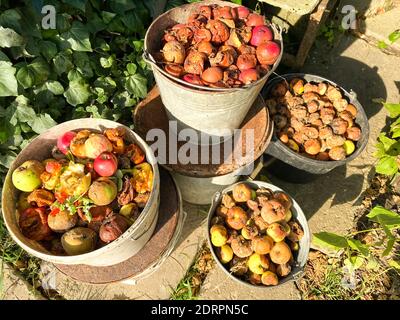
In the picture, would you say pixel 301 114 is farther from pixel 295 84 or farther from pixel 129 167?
pixel 129 167

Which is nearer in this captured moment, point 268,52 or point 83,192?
point 83,192

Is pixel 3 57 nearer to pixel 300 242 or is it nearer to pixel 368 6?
pixel 300 242

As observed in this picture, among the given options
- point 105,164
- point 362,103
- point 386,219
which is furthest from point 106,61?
point 362,103

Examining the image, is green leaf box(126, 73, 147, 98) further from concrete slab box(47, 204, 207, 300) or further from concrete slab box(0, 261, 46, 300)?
concrete slab box(0, 261, 46, 300)

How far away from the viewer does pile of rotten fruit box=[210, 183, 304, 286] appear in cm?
228

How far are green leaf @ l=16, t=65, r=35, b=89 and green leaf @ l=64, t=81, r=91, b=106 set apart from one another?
0.87 feet

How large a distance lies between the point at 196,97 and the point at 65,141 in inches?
29.2

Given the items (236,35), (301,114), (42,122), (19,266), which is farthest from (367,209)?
(19,266)

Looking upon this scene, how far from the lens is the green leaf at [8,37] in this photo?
177 centimetres

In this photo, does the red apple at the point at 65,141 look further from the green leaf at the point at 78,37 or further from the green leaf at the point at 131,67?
the green leaf at the point at 131,67

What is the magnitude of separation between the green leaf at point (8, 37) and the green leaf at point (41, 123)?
0.54 metres

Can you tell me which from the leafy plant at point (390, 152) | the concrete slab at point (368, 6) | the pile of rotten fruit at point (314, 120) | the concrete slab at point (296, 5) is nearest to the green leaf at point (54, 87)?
the pile of rotten fruit at point (314, 120)

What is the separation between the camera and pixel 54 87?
228cm

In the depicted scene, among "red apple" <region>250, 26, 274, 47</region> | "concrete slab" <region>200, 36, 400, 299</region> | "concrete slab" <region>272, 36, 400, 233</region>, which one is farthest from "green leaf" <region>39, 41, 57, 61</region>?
"concrete slab" <region>272, 36, 400, 233</region>
